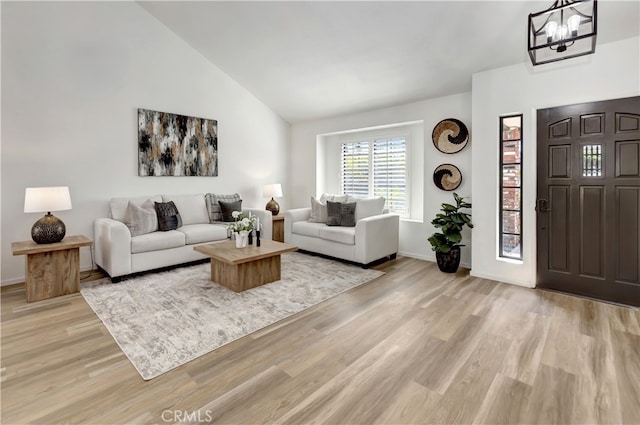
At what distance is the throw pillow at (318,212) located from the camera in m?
5.51

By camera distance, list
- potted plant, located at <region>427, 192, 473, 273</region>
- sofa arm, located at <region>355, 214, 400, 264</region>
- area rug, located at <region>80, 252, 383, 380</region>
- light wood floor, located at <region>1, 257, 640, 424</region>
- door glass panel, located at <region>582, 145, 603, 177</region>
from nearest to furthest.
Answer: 1. light wood floor, located at <region>1, 257, 640, 424</region>
2. area rug, located at <region>80, 252, 383, 380</region>
3. door glass panel, located at <region>582, 145, 603, 177</region>
4. potted plant, located at <region>427, 192, 473, 273</region>
5. sofa arm, located at <region>355, 214, 400, 264</region>

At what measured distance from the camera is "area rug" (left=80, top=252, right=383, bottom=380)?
2.47m

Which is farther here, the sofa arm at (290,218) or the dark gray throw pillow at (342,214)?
the sofa arm at (290,218)

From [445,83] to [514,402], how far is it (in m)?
3.88

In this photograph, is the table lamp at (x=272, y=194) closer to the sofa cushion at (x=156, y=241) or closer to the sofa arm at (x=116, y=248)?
the sofa cushion at (x=156, y=241)

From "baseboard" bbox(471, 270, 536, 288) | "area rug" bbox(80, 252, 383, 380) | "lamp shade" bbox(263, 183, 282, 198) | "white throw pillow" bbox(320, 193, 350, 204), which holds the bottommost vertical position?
"area rug" bbox(80, 252, 383, 380)

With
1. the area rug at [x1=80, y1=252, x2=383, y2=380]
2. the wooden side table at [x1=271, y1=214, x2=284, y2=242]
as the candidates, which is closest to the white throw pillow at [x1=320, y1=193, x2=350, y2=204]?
the wooden side table at [x1=271, y1=214, x2=284, y2=242]

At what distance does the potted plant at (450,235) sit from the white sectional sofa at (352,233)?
72 cm

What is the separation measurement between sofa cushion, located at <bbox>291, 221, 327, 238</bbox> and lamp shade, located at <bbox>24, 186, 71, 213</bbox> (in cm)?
307

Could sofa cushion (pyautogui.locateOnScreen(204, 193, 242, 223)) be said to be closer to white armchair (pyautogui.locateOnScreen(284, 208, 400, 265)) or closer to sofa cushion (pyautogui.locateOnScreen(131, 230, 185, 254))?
sofa cushion (pyautogui.locateOnScreen(131, 230, 185, 254))

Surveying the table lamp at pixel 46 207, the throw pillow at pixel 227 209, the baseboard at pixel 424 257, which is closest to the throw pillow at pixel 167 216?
the throw pillow at pixel 227 209

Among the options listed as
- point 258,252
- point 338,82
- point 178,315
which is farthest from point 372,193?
point 178,315

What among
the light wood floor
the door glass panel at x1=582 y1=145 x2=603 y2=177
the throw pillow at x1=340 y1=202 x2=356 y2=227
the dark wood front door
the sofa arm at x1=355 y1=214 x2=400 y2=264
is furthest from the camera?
the throw pillow at x1=340 y1=202 x2=356 y2=227

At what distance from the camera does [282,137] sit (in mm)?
6914
